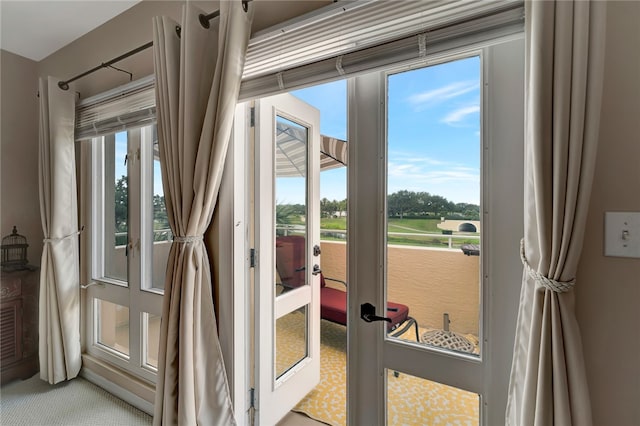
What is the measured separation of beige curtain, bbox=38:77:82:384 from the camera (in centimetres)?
204

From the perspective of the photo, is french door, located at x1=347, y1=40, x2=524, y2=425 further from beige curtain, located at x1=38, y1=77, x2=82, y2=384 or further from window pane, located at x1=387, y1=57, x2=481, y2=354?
beige curtain, located at x1=38, y1=77, x2=82, y2=384

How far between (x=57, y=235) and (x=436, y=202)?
2.68 metres

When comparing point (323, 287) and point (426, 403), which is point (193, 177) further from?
point (323, 287)

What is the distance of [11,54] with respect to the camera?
2.35m

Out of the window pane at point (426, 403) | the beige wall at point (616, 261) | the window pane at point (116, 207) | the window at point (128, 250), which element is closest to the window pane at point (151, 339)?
the window at point (128, 250)

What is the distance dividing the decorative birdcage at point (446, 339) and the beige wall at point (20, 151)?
3.28 m

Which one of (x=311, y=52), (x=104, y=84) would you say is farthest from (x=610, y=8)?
(x=104, y=84)

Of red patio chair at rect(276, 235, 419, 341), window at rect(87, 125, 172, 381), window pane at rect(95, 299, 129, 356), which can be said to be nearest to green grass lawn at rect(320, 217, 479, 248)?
red patio chair at rect(276, 235, 419, 341)

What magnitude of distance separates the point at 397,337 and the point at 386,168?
0.73m

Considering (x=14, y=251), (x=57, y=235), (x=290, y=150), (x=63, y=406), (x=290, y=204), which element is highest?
(x=290, y=150)

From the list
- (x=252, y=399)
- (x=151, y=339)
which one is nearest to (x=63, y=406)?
(x=151, y=339)

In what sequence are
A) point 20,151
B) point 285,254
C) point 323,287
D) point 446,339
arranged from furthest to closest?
point 323,287 < point 20,151 < point 285,254 < point 446,339

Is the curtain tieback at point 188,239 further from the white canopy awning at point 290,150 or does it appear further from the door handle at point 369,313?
the door handle at point 369,313

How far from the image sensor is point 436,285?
1.11m
